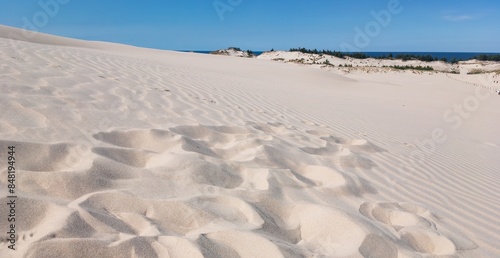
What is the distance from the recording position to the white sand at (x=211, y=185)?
→ 1.61 metres

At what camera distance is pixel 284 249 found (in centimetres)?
163

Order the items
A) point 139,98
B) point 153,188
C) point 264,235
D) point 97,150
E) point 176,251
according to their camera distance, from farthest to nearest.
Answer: point 139,98
point 97,150
point 153,188
point 264,235
point 176,251

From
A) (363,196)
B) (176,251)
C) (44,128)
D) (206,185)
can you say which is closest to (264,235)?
(176,251)

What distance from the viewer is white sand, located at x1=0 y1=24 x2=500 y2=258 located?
1.61m

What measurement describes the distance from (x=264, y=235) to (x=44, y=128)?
5.90 feet

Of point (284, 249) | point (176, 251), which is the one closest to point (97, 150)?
point (176, 251)

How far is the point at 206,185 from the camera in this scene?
7.33 feet

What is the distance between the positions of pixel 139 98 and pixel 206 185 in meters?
2.55

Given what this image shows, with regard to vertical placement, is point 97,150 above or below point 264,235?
above

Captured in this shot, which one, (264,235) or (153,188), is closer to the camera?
(264,235)

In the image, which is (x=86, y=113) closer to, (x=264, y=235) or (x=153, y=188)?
(x=153, y=188)

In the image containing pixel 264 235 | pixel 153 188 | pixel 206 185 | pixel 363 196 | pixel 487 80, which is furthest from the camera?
pixel 487 80

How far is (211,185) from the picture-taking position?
225 cm

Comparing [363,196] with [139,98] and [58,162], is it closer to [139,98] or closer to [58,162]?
[58,162]
